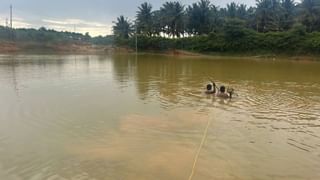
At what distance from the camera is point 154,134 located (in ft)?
32.3

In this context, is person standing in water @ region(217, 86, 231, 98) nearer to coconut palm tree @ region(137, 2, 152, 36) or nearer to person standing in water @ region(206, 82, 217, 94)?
person standing in water @ region(206, 82, 217, 94)

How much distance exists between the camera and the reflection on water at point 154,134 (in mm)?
7375

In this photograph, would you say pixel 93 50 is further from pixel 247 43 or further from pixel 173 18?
pixel 247 43

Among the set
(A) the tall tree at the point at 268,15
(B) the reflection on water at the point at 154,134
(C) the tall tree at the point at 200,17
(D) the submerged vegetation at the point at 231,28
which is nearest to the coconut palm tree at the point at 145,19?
(D) the submerged vegetation at the point at 231,28

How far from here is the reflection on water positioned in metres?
7.38

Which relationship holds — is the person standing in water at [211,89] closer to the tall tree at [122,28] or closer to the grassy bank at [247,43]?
the grassy bank at [247,43]

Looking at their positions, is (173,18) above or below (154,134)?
above

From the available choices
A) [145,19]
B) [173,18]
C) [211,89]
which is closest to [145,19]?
[145,19]

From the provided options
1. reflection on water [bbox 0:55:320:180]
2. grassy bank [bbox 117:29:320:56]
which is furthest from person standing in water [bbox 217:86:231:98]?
grassy bank [bbox 117:29:320:56]

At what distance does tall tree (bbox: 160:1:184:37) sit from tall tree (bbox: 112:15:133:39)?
1021 cm

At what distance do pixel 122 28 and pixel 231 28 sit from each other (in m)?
32.6

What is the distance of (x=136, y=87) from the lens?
19.0 m

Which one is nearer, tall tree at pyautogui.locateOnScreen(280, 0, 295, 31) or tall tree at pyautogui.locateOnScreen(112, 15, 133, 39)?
tall tree at pyautogui.locateOnScreen(280, 0, 295, 31)

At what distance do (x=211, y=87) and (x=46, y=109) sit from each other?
7714 mm
